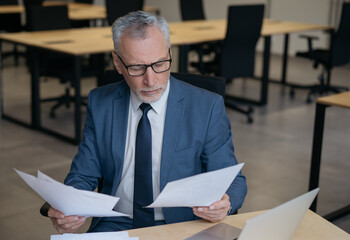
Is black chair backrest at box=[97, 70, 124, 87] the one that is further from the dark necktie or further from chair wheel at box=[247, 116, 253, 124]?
chair wheel at box=[247, 116, 253, 124]

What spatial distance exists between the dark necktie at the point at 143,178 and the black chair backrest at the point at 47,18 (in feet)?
12.3

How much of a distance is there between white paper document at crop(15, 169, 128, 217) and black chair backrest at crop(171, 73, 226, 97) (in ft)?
2.72

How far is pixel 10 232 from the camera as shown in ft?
A: 9.71

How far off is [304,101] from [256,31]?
4.18 ft

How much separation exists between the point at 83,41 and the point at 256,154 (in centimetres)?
186

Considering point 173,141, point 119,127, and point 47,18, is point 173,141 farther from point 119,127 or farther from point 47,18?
point 47,18

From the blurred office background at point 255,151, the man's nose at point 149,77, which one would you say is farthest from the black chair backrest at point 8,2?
the man's nose at point 149,77

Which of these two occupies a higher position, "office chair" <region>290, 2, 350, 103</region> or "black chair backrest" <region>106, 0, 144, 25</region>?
"black chair backrest" <region>106, 0, 144, 25</region>

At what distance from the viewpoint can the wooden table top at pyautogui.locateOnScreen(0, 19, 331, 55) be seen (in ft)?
14.7

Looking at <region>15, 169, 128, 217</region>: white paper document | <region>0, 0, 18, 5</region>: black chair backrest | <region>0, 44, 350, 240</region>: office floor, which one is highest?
<region>0, 0, 18, 5</region>: black chair backrest

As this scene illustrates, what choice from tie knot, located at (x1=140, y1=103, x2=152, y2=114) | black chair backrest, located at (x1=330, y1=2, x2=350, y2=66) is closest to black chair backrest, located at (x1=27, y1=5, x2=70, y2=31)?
black chair backrest, located at (x1=330, y1=2, x2=350, y2=66)

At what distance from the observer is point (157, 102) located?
1841 mm

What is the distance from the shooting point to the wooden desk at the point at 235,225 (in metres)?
1.46

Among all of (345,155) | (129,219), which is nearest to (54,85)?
(345,155)
